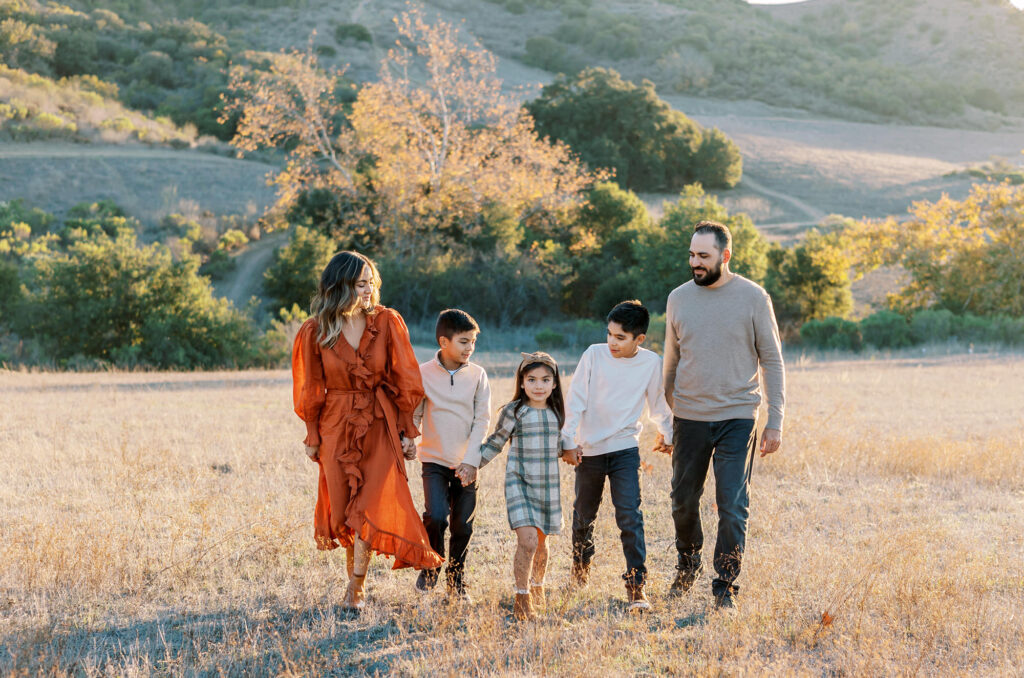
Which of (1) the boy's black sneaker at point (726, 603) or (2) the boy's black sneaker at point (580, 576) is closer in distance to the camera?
(1) the boy's black sneaker at point (726, 603)

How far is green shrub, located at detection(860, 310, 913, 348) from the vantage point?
21877 mm

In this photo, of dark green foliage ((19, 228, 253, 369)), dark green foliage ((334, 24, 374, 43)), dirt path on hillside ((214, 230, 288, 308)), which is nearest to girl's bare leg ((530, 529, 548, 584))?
dark green foliage ((19, 228, 253, 369))

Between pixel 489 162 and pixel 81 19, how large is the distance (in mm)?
40304

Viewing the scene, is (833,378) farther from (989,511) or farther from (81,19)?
(81,19)

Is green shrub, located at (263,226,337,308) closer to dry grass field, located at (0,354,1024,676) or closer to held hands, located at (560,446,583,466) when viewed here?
dry grass field, located at (0,354,1024,676)

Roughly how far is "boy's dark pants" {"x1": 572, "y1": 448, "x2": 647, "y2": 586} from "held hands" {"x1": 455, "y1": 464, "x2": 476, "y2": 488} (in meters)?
0.60

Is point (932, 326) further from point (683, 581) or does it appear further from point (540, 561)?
point (540, 561)

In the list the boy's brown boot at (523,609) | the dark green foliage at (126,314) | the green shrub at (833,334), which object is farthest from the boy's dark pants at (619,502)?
the green shrub at (833,334)

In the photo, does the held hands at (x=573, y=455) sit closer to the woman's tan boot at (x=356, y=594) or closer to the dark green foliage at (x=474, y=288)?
the woman's tan boot at (x=356, y=594)

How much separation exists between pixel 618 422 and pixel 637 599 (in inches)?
38.9

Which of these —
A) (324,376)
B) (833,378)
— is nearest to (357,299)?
(324,376)

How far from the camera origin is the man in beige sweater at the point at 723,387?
452cm

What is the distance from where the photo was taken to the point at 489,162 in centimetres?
2781

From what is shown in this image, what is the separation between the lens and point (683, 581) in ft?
15.8
